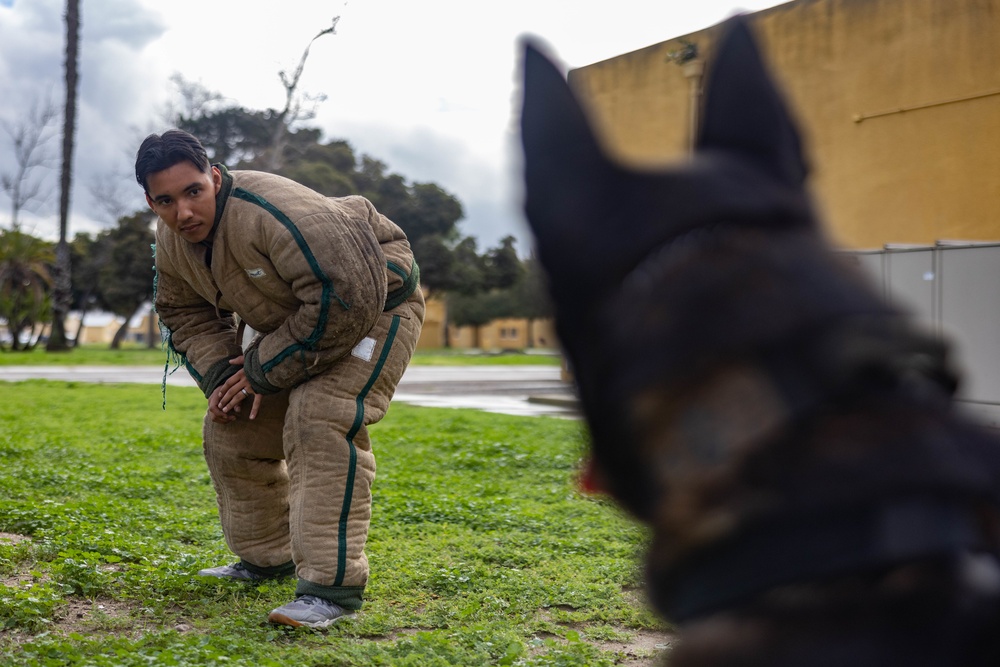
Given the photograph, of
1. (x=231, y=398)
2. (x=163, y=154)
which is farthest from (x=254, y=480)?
(x=163, y=154)

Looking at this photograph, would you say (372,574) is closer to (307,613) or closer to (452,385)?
(307,613)

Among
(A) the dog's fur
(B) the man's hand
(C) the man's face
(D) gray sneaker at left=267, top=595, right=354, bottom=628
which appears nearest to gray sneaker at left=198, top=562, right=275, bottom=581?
(D) gray sneaker at left=267, top=595, right=354, bottom=628

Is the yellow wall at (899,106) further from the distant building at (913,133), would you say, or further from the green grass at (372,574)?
the green grass at (372,574)

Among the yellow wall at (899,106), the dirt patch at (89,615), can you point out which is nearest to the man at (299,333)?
the dirt patch at (89,615)

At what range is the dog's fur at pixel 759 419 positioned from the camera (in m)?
0.75

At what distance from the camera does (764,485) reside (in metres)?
0.78

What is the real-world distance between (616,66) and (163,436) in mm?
11246

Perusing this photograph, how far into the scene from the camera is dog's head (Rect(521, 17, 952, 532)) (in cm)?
80

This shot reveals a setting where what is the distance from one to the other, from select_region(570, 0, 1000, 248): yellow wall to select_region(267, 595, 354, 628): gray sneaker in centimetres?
870

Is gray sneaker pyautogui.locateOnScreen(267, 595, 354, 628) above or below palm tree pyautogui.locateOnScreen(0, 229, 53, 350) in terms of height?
below

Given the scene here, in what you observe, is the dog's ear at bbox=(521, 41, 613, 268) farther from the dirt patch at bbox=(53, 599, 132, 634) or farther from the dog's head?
the dirt patch at bbox=(53, 599, 132, 634)

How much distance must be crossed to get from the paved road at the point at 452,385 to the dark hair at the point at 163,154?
783cm

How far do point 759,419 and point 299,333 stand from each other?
3.06m

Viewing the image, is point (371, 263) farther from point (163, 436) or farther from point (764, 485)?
point (163, 436)
